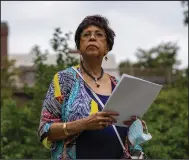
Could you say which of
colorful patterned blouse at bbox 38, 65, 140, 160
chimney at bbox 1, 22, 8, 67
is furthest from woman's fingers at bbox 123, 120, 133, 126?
chimney at bbox 1, 22, 8, 67

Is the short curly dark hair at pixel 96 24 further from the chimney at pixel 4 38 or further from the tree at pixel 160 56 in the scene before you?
the tree at pixel 160 56

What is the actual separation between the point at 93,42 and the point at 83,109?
0.33 metres

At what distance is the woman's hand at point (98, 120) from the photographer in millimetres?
2623

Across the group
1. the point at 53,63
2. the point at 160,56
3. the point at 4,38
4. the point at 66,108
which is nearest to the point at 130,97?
the point at 66,108

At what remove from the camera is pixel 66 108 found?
9.23ft

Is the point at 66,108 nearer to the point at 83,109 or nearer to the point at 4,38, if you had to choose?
the point at 83,109

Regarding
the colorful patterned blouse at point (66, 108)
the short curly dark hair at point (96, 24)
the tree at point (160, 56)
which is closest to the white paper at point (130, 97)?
the colorful patterned blouse at point (66, 108)

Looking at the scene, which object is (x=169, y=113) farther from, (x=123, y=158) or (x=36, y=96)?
(x=123, y=158)

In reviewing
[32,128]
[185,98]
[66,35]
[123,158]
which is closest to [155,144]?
[32,128]

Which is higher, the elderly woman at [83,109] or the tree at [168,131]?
the elderly woman at [83,109]

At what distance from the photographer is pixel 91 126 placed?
2.65 m

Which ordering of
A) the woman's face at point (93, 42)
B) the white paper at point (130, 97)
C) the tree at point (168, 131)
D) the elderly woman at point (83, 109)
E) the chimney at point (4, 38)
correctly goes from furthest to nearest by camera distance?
the chimney at point (4, 38), the tree at point (168, 131), the woman's face at point (93, 42), the elderly woman at point (83, 109), the white paper at point (130, 97)

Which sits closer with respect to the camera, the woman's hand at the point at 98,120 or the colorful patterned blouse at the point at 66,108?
the woman's hand at the point at 98,120

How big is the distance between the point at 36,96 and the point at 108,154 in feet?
21.1
